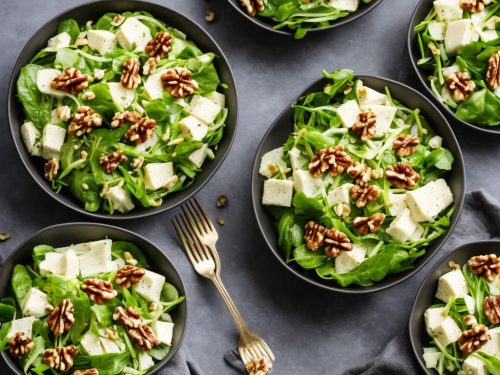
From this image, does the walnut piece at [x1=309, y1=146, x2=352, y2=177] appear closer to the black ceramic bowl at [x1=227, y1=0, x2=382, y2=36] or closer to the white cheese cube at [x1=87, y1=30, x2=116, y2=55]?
the black ceramic bowl at [x1=227, y1=0, x2=382, y2=36]

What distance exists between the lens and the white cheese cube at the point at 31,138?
3.84 metres

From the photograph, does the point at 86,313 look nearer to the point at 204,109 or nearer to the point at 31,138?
the point at 31,138

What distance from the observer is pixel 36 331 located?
12.1 ft

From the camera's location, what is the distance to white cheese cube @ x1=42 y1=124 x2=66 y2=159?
3.79 metres

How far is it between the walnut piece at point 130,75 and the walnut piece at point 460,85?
4.89 ft

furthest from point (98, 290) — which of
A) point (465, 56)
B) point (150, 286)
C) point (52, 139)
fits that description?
point (465, 56)

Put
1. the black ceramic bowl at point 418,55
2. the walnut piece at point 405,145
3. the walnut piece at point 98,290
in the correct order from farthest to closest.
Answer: the black ceramic bowl at point 418,55, the walnut piece at point 405,145, the walnut piece at point 98,290

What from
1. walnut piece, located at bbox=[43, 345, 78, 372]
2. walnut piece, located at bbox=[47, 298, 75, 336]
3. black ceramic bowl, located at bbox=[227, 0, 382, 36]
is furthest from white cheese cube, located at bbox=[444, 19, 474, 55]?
walnut piece, located at bbox=[43, 345, 78, 372]

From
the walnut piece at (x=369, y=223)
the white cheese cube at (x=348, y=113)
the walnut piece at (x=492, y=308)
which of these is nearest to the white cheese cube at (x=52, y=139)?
the white cheese cube at (x=348, y=113)

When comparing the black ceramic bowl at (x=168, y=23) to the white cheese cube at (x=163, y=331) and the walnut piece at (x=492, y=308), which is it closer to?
the white cheese cube at (x=163, y=331)

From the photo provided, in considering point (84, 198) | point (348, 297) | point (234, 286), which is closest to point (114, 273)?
point (84, 198)

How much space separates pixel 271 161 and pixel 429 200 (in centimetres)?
76

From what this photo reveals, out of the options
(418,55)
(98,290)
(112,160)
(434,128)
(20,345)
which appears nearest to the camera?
(20,345)

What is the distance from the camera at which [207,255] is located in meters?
4.05
